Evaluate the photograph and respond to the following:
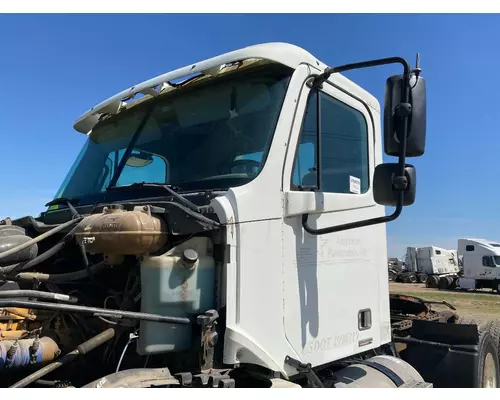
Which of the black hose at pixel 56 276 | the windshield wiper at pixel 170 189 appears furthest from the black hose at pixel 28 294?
the windshield wiper at pixel 170 189

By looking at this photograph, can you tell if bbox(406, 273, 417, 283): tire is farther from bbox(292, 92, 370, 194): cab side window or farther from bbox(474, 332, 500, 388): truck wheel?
bbox(292, 92, 370, 194): cab side window

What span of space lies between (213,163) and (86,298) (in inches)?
47.8

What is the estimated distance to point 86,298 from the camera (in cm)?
318

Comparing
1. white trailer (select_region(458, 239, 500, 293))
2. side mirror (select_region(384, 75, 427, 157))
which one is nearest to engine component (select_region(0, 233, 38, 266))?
side mirror (select_region(384, 75, 427, 157))

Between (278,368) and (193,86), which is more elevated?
(193,86)

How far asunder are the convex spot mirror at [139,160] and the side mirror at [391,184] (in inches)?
63.2

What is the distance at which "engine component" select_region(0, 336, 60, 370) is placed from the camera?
99.0 inches

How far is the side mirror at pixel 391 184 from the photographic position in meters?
2.70

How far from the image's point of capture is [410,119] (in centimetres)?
270

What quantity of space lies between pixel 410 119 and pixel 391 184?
0.37m

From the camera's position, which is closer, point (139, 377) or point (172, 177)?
point (139, 377)

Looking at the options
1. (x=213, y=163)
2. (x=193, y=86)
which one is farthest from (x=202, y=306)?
(x=193, y=86)

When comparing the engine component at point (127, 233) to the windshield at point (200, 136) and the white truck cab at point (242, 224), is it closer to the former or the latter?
the white truck cab at point (242, 224)

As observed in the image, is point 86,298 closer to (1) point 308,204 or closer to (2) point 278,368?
(2) point 278,368
